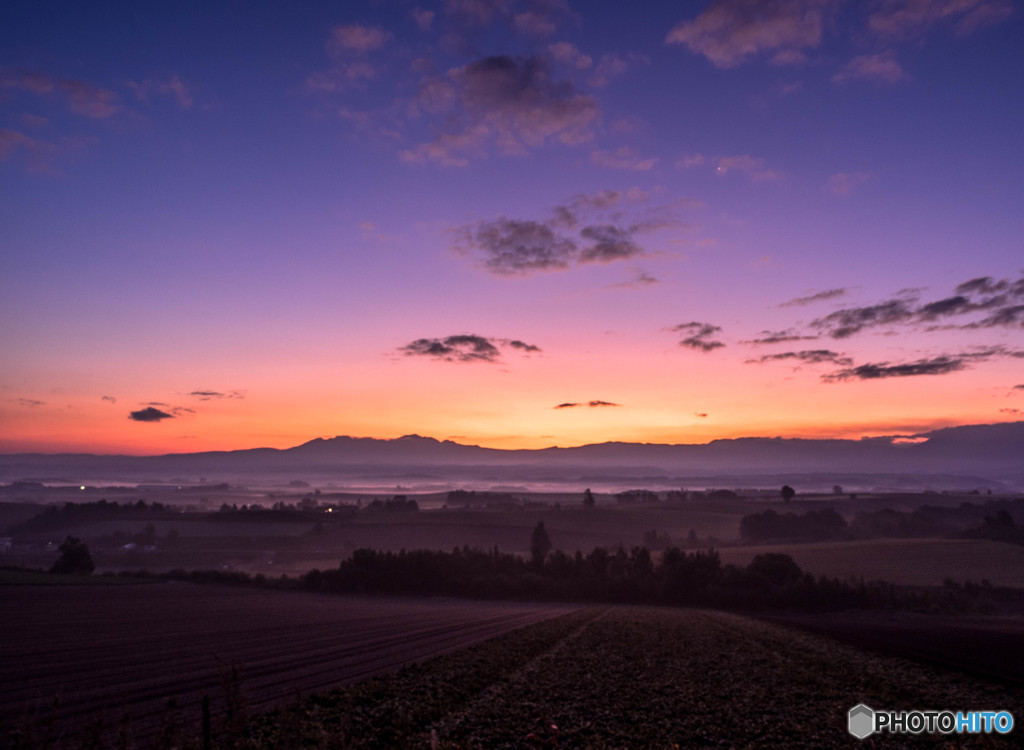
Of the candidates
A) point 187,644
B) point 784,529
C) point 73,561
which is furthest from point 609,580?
point 784,529

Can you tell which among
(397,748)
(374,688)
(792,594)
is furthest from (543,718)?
(792,594)

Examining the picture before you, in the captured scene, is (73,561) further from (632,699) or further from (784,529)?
(784,529)

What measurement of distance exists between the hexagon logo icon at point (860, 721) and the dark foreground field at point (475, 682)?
0.45 metres

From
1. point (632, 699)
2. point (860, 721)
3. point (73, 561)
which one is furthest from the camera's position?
point (73, 561)

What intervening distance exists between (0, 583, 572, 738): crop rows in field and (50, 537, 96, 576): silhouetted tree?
32886mm

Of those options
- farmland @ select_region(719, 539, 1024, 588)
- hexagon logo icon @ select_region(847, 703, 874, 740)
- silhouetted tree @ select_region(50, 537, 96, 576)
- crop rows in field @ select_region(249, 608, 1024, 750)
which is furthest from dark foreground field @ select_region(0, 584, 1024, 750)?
farmland @ select_region(719, 539, 1024, 588)

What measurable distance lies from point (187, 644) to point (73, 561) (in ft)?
296

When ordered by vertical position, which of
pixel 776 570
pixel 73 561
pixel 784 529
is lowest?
pixel 784 529

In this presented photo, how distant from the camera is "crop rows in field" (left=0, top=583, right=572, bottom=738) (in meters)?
28.7

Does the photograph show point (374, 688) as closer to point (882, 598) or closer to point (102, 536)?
point (882, 598)

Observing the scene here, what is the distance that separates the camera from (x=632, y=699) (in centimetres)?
2853

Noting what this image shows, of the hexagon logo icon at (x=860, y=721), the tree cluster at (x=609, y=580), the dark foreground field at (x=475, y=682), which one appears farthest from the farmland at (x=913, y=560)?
the hexagon logo icon at (x=860, y=721)

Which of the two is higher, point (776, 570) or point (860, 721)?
point (860, 721)

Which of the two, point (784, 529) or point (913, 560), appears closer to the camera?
point (913, 560)
